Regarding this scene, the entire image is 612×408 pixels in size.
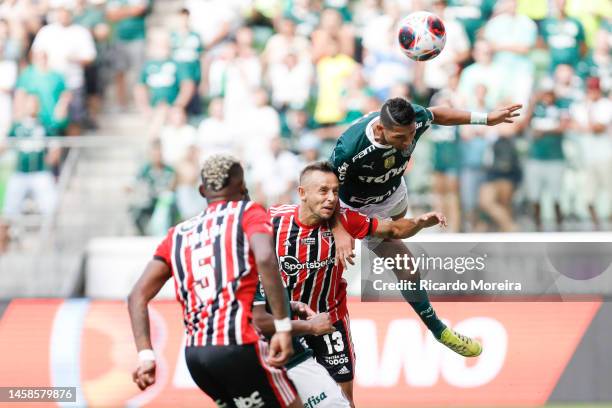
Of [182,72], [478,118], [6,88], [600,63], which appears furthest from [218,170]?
[6,88]

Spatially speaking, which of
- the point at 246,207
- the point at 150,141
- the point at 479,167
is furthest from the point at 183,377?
the point at 246,207

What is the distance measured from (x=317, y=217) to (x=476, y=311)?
348cm

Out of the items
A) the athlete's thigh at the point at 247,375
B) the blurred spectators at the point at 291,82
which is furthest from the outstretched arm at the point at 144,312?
the blurred spectators at the point at 291,82

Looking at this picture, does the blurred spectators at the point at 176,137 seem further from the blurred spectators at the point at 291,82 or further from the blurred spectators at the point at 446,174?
the blurred spectators at the point at 446,174

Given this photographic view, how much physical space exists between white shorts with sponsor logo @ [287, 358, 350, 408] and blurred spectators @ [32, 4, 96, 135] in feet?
24.6

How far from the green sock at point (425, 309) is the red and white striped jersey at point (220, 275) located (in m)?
3.19

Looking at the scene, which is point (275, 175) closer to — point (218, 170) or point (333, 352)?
point (333, 352)

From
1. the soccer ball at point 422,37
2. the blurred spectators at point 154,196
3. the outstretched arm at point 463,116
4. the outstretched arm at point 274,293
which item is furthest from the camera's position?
the blurred spectators at point 154,196

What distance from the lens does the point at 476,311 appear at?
35.8ft

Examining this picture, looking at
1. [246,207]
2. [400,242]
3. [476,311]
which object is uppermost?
[246,207]

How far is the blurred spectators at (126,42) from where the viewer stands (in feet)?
48.9

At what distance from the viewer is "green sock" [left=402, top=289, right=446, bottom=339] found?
363 inches

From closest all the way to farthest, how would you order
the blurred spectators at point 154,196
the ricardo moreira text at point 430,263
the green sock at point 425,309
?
the green sock at point 425,309
the ricardo moreira text at point 430,263
the blurred spectators at point 154,196

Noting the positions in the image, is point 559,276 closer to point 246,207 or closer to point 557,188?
point 557,188
